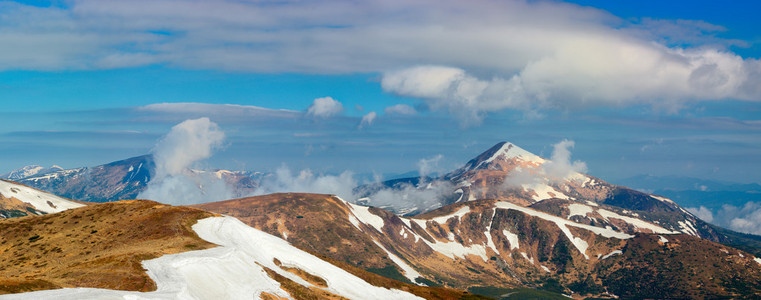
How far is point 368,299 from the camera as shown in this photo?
12756cm

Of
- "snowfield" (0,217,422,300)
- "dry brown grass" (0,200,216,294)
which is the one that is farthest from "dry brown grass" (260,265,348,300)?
"dry brown grass" (0,200,216,294)

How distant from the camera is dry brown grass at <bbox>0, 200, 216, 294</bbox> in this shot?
76.6 meters

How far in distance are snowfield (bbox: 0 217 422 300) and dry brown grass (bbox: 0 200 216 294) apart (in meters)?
3.55

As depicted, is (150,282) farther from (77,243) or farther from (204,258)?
(77,243)

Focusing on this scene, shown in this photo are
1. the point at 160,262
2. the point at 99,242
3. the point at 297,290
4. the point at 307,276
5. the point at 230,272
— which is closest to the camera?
the point at 160,262

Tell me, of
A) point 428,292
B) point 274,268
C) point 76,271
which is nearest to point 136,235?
point 274,268

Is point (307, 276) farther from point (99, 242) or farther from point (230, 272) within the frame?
point (99, 242)

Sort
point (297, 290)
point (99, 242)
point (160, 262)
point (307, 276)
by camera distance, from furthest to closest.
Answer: point (307, 276) → point (99, 242) → point (297, 290) → point (160, 262)

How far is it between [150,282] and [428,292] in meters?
88.4

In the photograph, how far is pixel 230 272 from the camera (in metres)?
94.6

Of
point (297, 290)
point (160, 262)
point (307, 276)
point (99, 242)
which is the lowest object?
point (99, 242)

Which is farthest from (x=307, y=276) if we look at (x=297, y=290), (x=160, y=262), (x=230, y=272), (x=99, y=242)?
(x=99, y=242)

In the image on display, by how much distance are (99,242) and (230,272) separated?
147 feet

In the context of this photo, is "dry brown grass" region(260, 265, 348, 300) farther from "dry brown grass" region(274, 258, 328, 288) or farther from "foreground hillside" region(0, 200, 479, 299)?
"dry brown grass" region(274, 258, 328, 288)
